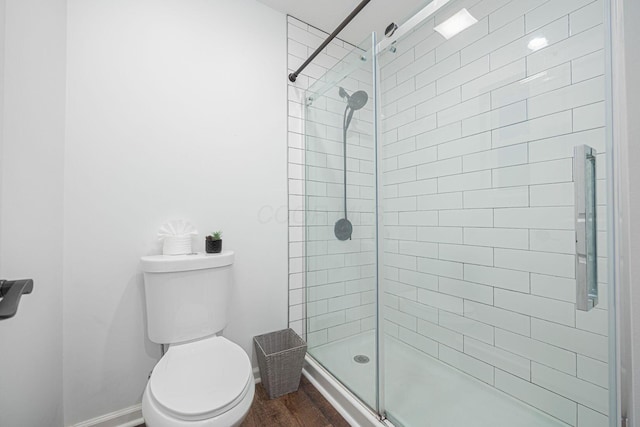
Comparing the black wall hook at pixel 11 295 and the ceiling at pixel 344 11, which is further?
the ceiling at pixel 344 11

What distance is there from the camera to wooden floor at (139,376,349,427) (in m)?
1.29

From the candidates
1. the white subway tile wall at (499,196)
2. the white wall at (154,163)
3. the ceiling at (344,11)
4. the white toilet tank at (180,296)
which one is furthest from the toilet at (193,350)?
the ceiling at (344,11)

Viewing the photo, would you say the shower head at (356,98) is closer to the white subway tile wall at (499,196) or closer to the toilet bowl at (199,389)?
the white subway tile wall at (499,196)

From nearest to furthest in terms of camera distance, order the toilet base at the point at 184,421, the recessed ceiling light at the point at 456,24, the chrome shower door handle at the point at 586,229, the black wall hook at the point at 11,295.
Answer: the black wall hook at the point at 11,295, the chrome shower door handle at the point at 586,229, the toilet base at the point at 184,421, the recessed ceiling light at the point at 456,24

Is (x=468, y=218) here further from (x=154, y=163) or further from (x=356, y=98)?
(x=154, y=163)

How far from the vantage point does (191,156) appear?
4.71 ft

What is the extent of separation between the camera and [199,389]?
3.06 ft

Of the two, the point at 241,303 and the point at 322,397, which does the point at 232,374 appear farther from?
the point at 322,397

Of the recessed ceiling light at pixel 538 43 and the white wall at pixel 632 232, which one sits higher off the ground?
the recessed ceiling light at pixel 538 43

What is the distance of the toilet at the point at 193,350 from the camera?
0.87 metres

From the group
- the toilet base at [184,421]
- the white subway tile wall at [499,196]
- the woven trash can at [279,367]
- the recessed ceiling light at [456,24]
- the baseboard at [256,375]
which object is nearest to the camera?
the toilet base at [184,421]

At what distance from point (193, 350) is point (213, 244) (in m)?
0.48

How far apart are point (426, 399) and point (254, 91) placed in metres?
1.88

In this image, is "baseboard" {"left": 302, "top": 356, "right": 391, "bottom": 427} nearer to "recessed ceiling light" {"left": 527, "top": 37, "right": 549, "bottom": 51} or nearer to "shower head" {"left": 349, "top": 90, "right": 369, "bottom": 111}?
"shower head" {"left": 349, "top": 90, "right": 369, "bottom": 111}
